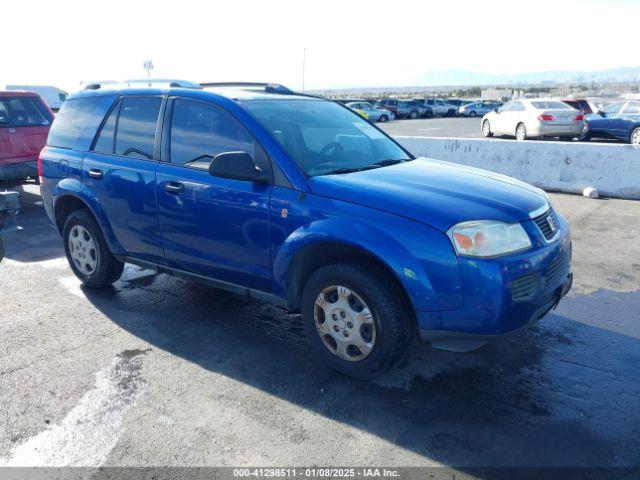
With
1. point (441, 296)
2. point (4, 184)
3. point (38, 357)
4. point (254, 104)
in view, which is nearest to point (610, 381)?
point (441, 296)

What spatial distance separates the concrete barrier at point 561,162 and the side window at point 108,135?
7.65 metres

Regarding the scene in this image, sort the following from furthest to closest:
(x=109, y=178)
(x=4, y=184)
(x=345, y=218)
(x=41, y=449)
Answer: (x=4, y=184), (x=109, y=178), (x=345, y=218), (x=41, y=449)

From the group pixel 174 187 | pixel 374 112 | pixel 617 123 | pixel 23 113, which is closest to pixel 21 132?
pixel 23 113

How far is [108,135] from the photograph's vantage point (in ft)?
16.2

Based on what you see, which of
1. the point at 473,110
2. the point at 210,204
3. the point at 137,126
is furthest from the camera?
the point at 473,110

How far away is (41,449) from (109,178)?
2.44 m

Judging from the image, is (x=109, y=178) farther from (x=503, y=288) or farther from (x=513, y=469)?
(x=513, y=469)

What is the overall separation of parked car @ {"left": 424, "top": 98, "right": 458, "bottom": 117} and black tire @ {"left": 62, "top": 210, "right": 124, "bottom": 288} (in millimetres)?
43342

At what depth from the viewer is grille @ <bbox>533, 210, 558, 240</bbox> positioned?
3.57m

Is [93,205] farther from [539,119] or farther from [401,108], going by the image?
[401,108]

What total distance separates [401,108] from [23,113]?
1439 inches

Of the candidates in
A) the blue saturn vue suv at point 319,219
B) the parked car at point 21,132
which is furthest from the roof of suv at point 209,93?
the parked car at point 21,132

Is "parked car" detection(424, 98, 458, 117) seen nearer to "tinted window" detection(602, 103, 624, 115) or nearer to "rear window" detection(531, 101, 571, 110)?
"rear window" detection(531, 101, 571, 110)

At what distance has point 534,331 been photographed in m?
4.41
